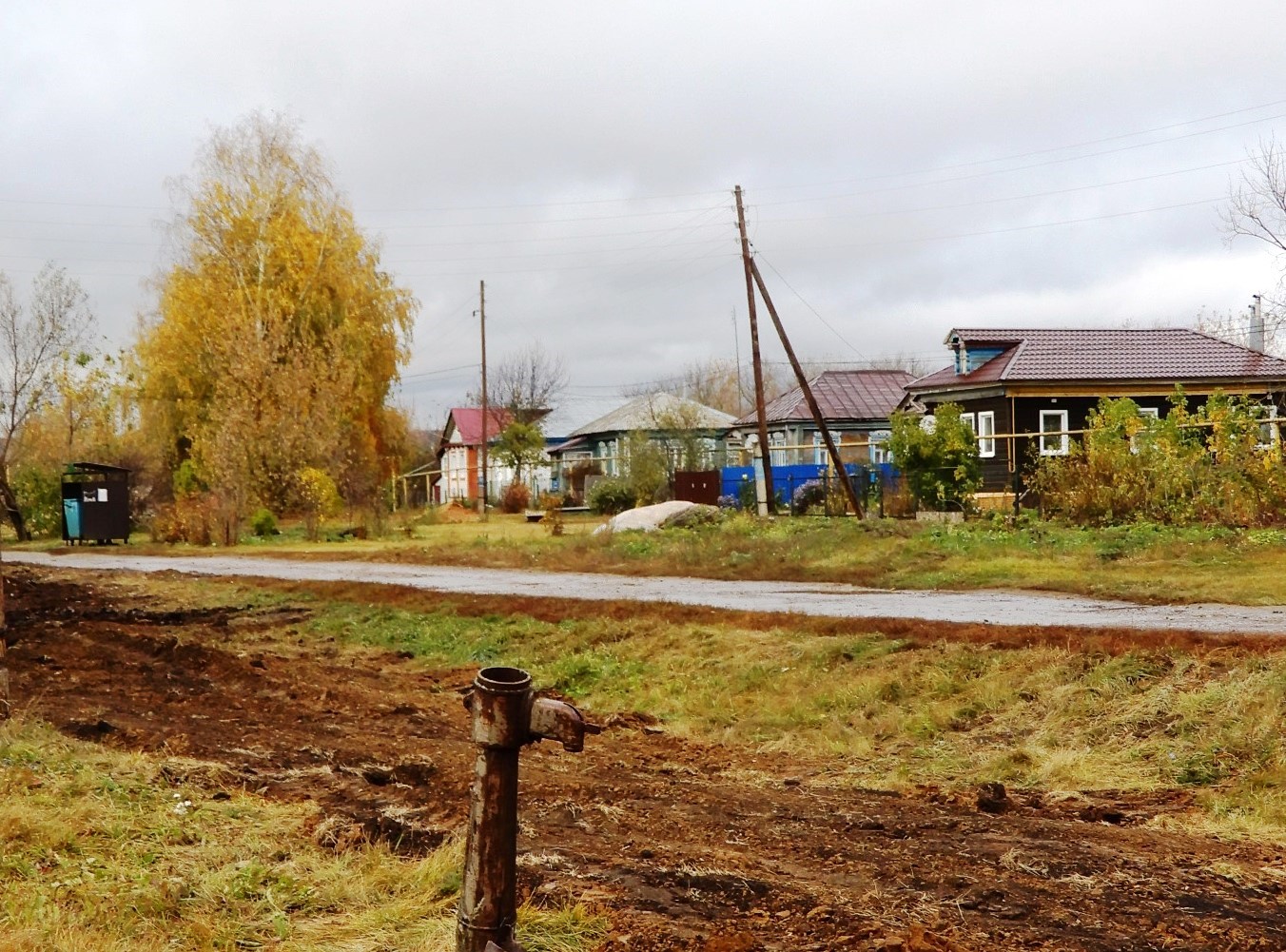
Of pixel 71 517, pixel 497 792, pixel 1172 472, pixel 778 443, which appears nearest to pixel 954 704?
pixel 497 792

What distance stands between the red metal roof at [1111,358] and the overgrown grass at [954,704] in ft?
97.9

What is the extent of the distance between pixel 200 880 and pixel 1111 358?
40081 mm

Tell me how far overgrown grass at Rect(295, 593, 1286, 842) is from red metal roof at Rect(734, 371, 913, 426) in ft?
147

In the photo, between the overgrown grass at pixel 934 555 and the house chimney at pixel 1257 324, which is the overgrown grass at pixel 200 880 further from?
the house chimney at pixel 1257 324

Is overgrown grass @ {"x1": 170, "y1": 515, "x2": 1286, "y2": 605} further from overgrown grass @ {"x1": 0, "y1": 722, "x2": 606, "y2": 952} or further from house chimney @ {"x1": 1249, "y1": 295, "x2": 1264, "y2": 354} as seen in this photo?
house chimney @ {"x1": 1249, "y1": 295, "x2": 1264, "y2": 354}

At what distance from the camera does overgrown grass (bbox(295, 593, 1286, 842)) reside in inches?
Answer: 305

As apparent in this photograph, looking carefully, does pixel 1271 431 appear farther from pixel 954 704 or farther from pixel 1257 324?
pixel 1257 324

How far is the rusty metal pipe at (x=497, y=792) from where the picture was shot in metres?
4.28

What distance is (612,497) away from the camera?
46562 mm

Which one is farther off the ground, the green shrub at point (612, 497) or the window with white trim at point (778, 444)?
the window with white trim at point (778, 444)

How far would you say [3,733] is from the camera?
755 cm

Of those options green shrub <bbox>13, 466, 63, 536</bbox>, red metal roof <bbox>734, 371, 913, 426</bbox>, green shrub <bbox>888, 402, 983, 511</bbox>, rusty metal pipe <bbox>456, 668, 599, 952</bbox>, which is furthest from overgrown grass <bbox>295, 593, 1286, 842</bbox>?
red metal roof <bbox>734, 371, 913, 426</bbox>

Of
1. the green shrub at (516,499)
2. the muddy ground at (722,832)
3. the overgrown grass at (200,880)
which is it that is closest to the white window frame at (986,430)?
the green shrub at (516,499)

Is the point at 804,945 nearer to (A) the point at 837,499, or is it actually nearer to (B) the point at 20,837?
(B) the point at 20,837
